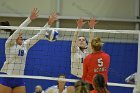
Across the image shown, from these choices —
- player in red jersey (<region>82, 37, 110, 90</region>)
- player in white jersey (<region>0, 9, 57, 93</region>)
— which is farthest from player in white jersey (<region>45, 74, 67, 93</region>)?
player in red jersey (<region>82, 37, 110, 90</region>)

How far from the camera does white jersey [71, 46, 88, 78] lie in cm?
576

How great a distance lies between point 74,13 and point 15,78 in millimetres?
5369

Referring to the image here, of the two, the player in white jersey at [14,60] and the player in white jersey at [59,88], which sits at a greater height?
the player in white jersey at [14,60]

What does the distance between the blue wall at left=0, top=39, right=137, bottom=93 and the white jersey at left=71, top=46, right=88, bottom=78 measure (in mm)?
2662

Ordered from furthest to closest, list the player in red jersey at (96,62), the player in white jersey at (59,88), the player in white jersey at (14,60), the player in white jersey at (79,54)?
the player in white jersey at (59,88), the player in white jersey at (79,54), the player in white jersey at (14,60), the player in red jersey at (96,62)

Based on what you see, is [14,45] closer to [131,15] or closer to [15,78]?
[15,78]

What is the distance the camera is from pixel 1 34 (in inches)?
358

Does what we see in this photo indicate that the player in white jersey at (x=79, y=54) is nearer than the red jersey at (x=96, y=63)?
No

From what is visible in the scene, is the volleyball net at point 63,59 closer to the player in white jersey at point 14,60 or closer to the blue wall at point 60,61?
the blue wall at point 60,61

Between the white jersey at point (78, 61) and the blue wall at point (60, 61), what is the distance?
2.66 m

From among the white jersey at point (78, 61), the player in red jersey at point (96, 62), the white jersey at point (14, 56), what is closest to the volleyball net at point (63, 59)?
the white jersey at point (78, 61)

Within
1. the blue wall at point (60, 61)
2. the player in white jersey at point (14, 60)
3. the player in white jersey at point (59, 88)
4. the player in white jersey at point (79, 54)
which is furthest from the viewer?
the blue wall at point (60, 61)

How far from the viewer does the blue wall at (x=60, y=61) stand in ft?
28.3

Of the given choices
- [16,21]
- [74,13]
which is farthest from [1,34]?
[74,13]
